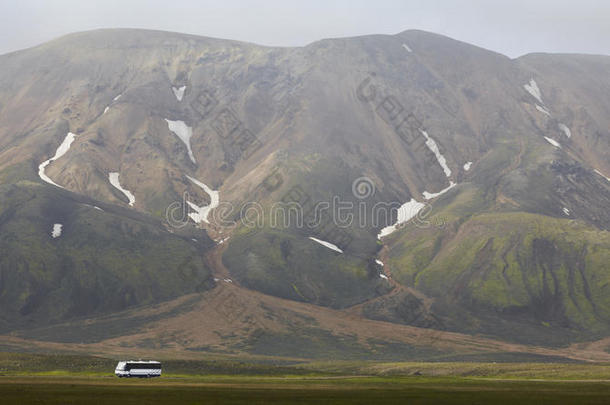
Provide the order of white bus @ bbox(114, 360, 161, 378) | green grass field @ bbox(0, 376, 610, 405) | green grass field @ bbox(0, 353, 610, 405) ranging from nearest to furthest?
1. green grass field @ bbox(0, 376, 610, 405)
2. green grass field @ bbox(0, 353, 610, 405)
3. white bus @ bbox(114, 360, 161, 378)

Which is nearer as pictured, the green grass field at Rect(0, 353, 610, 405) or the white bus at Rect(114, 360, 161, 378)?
the green grass field at Rect(0, 353, 610, 405)

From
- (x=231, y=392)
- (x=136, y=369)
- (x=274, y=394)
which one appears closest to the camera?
(x=274, y=394)

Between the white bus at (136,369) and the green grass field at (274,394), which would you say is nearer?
the green grass field at (274,394)

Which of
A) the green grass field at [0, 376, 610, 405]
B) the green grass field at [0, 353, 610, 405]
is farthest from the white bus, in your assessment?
the green grass field at [0, 376, 610, 405]

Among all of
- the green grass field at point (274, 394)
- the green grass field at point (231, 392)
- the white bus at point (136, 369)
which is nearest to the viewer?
the green grass field at point (274, 394)

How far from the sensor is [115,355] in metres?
178

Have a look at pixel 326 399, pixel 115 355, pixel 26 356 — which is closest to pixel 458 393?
pixel 326 399

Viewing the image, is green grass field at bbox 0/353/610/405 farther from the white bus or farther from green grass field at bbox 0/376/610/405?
the white bus

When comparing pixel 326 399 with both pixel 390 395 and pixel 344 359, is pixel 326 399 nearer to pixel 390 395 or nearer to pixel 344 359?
pixel 390 395

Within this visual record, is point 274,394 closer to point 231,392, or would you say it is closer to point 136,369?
point 231,392

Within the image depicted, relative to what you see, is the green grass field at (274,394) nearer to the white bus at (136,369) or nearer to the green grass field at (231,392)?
the green grass field at (231,392)

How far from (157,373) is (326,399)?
130 feet

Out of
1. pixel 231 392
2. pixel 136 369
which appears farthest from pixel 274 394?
pixel 136 369

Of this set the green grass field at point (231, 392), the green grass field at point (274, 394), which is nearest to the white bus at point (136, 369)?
the green grass field at point (231, 392)
